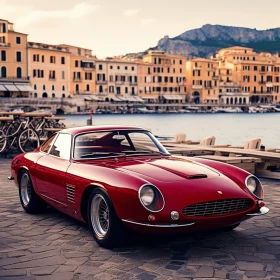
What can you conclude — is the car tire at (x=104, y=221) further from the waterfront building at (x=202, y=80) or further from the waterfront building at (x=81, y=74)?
the waterfront building at (x=202, y=80)

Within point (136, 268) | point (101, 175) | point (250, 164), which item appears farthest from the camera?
point (250, 164)

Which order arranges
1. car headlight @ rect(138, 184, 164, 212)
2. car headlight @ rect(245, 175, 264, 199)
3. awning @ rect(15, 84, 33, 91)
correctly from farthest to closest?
awning @ rect(15, 84, 33, 91) → car headlight @ rect(245, 175, 264, 199) → car headlight @ rect(138, 184, 164, 212)

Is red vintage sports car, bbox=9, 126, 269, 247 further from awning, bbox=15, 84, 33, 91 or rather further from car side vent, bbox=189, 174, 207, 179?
awning, bbox=15, 84, 33, 91

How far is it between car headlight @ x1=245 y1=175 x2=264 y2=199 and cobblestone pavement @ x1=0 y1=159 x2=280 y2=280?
525 mm

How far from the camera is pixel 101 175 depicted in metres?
5.84

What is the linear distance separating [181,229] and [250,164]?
668 cm

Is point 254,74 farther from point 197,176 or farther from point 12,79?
point 197,176

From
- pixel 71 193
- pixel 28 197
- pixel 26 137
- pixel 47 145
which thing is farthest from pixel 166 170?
pixel 26 137

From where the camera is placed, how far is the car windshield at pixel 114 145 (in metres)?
6.74

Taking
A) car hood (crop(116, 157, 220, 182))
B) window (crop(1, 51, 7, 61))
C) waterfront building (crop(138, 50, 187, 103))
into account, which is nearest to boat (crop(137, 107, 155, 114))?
waterfront building (crop(138, 50, 187, 103))

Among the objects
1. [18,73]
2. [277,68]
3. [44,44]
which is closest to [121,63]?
[44,44]

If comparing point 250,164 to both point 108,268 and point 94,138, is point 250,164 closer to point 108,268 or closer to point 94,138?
point 94,138

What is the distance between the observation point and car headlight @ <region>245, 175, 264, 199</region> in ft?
19.8

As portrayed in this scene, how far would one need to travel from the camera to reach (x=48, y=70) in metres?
101
